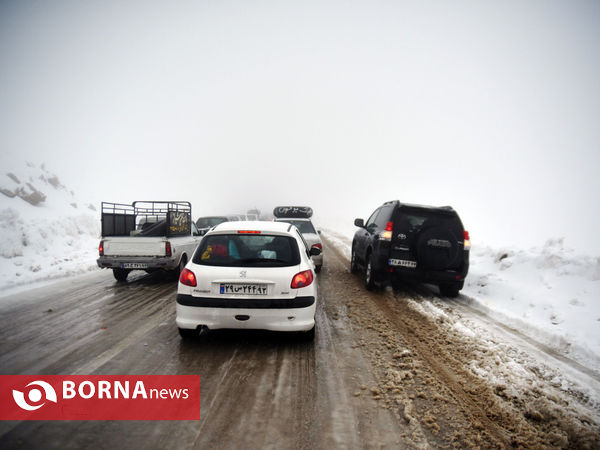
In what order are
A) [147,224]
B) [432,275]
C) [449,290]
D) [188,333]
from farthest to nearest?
[147,224] < [449,290] < [432,275] < [188,333]

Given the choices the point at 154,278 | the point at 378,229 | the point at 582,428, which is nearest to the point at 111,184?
the point at 154,278

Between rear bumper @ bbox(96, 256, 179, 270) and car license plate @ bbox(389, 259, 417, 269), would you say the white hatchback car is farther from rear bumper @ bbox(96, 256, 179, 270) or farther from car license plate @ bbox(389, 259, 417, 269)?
rear bumper @ bbox(96, 256, 179, 270)

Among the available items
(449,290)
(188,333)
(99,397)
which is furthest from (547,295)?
(99,397)

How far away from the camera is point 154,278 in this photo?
833cm

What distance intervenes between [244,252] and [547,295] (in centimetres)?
649

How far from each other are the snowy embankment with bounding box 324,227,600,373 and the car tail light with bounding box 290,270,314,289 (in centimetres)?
378

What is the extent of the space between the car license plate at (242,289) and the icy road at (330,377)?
82cm

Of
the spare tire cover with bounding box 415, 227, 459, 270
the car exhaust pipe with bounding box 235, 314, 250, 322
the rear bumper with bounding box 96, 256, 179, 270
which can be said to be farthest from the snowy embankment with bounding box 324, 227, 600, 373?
the rear bumper with bounding box 96, 256, 179, 270

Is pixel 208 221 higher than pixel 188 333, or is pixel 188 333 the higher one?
pixel 208 221

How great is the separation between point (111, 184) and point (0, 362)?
75.8 metres

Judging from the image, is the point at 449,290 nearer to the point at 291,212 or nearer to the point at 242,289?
the point at 242,289

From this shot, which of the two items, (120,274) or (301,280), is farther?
(120,274)

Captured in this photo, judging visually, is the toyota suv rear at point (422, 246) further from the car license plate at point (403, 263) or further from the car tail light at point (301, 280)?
the car tail light at point (301, 280)

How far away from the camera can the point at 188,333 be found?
13.0ft
